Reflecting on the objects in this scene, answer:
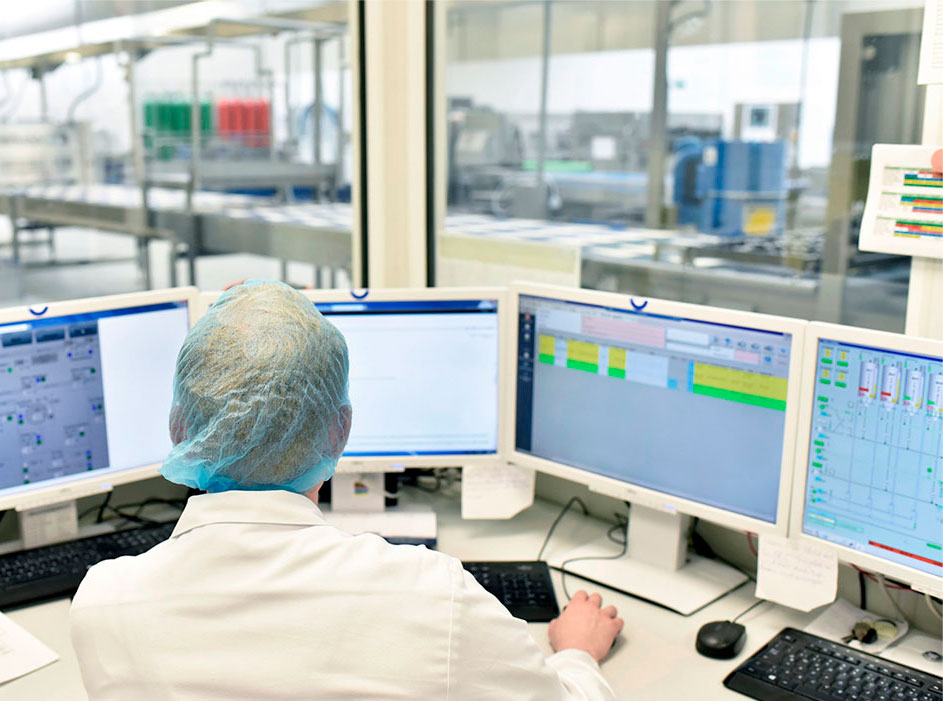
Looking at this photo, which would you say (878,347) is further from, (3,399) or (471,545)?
(3,399)

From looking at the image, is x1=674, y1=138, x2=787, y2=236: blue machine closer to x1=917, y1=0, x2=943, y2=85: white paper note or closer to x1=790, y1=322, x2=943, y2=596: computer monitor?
x1=917, y1=0, x2=943, y2=85: white paper note

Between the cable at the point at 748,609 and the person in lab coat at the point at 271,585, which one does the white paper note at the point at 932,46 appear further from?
the person in lab coat at the point at 271,585

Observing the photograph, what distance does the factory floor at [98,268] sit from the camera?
2.33 m

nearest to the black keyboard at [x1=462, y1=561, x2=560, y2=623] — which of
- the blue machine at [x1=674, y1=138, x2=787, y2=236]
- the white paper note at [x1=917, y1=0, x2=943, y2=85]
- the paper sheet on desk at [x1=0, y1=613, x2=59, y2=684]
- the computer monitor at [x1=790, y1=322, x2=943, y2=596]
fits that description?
the computer monitor at [x1=790, y1=322, x2=943, y2=596]

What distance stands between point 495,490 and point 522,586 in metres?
0.24

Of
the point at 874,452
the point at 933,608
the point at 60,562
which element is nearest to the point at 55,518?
the point at 60,562

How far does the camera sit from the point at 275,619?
79cm

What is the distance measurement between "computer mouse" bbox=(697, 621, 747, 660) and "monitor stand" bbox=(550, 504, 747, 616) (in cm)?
11

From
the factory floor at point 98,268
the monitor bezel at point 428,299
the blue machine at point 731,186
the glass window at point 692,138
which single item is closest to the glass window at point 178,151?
the factory floor at point 98,268

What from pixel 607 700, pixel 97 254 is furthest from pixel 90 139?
pixel 607 700

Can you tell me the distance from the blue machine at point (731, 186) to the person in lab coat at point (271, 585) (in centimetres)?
277

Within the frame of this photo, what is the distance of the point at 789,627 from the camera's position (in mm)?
1312

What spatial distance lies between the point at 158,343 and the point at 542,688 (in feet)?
3.11

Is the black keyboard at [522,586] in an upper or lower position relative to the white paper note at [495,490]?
lower
